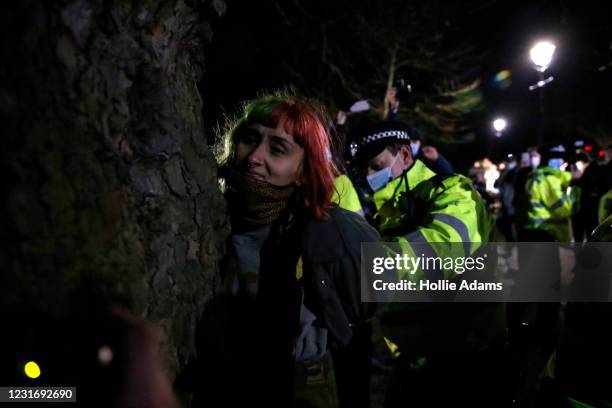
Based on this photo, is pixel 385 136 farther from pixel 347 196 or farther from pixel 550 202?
pixel 550 202

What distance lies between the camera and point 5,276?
2.52ft

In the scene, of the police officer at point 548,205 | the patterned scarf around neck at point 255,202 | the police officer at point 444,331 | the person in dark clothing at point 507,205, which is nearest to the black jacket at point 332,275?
the patterned scarf around neck at point 255,202

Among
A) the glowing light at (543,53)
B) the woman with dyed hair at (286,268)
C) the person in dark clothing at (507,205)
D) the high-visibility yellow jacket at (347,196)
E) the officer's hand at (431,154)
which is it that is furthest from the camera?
the glowing light at (543,53)

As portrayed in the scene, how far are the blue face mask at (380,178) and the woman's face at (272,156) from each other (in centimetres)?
142

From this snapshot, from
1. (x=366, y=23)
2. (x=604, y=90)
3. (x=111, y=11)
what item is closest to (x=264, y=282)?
(x=111, y=11)

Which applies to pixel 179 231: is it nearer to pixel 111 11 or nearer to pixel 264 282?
pixel 264 282

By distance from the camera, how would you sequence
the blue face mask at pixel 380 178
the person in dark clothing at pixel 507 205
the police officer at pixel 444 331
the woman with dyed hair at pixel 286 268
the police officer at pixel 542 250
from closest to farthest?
the woman with dyed hair at pixel 286 268 → the police officer at pixel 444 331 → the blue face mask at pixel 380 178 → the police officer at pixel 542 250 → the person in dark clothing at pixel 507 205

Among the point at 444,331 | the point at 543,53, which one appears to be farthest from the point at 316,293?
the point at 543,53

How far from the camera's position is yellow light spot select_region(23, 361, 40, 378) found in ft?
2.70

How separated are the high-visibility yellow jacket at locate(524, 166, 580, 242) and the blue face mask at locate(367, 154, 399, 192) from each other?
12.0 ft

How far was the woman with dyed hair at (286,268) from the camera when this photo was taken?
1.38 metres

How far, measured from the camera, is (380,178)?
9.79 feet

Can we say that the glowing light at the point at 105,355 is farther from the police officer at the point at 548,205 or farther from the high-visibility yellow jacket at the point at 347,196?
the police officer at the point at 548,205

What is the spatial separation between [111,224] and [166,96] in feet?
1.19
